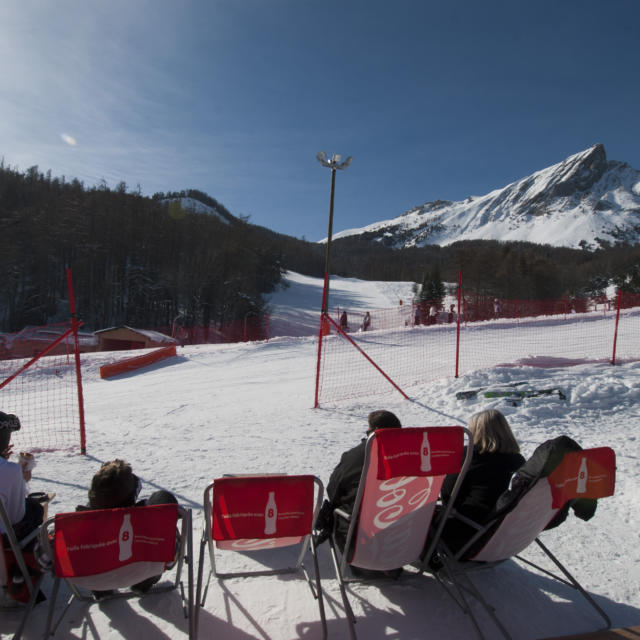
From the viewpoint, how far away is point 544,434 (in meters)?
5.88

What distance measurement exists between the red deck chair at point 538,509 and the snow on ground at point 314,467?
267mm

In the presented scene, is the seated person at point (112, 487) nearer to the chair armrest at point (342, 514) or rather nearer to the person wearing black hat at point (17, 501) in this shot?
the person wearing black hat at point (17, 501)

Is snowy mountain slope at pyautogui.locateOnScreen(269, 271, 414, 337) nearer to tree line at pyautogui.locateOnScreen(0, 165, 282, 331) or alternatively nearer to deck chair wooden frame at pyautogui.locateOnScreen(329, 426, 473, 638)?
tree line at pyautogui.locateOnScreen(0, 165, 282, 331)

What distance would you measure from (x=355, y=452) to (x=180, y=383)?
10290mm

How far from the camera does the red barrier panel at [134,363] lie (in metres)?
14.9

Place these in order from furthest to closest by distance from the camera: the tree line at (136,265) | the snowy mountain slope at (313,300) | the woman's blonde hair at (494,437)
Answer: the tree line at (136,265) < the snowy mountain slope at (313,300) < the woman's blonde hair at (494,437)

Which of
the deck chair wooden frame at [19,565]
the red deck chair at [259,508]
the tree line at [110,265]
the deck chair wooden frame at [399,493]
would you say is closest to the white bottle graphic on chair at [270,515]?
the red deck chair at [259,508]

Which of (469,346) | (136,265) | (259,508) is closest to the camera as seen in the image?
(259,508)

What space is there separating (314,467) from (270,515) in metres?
2.85

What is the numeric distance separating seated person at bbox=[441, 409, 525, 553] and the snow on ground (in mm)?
466

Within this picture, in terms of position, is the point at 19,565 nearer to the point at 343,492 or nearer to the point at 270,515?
the point at 270,515

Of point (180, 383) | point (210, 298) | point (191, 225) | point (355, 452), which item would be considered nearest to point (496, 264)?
point (210, 298)

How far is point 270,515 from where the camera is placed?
2.22 metres

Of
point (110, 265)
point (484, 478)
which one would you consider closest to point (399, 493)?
point (484, 478)
